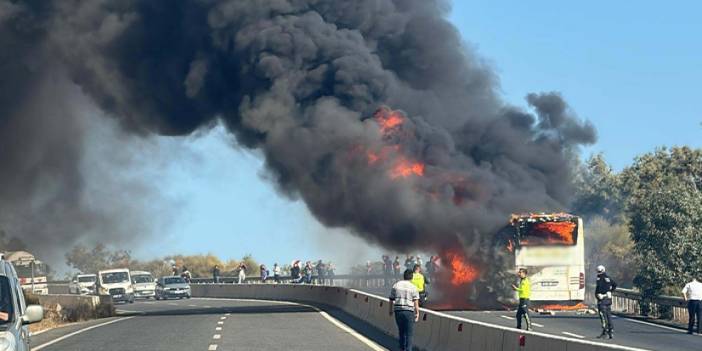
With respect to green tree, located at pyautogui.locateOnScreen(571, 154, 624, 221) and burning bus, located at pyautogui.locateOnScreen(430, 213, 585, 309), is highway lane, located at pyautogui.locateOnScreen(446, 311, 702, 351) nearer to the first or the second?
burning bus, located at pyautogui.locateOnScreen(430, 213, 585, 309)

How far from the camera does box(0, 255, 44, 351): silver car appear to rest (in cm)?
1473

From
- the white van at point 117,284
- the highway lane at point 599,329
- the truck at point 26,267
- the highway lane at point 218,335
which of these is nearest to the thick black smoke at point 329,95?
the highway lane at point 599,329

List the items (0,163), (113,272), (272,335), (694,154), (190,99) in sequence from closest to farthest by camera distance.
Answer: (272,335)
(190,99)
(0,163)
(113,272)
(694,154)

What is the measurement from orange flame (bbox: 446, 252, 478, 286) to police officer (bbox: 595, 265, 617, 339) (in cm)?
827

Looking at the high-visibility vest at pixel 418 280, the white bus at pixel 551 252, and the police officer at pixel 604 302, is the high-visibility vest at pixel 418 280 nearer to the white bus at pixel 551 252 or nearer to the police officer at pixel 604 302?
the police officer at pixel 604 302

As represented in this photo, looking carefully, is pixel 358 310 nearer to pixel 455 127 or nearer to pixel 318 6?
pixel 455 127

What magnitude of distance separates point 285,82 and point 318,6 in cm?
522

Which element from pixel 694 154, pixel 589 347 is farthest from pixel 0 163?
pixel 694 154

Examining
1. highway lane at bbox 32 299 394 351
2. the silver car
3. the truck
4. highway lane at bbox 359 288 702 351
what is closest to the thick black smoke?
highway lane at bbox 359 288 702 351

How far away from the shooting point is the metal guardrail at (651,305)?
41719 millimetres

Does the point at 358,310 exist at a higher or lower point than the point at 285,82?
lower

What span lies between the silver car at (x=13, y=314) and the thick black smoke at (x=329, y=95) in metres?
27.5

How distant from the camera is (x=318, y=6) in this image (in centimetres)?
5006

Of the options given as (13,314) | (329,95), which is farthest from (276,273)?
(13,314)
